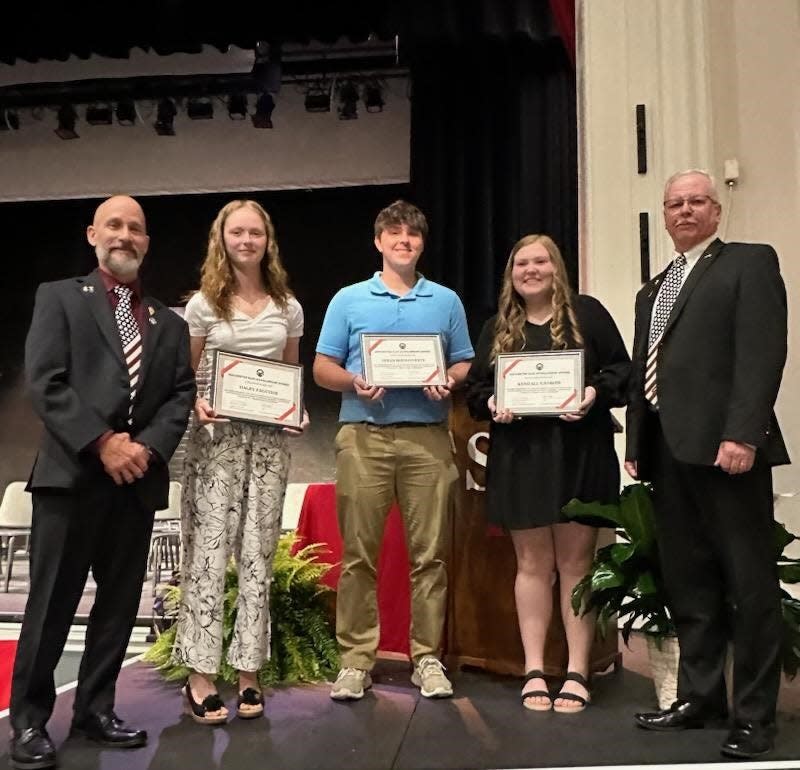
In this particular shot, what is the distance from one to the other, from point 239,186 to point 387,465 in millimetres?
4809

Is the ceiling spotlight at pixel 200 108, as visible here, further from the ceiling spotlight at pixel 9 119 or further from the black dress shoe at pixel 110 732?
the black dress shoe at pixel 110 732

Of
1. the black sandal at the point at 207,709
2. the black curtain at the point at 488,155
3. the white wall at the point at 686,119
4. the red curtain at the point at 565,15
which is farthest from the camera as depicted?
the black curtain at the point at 488,155

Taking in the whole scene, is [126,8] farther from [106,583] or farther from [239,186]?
[106,583]

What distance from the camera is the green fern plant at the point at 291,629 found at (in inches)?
121

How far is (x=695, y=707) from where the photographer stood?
7.84ft

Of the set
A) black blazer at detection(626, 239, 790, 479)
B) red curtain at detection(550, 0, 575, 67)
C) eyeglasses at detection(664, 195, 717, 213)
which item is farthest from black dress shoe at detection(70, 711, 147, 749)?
red curtain at detection(550, 0, 575, 67)

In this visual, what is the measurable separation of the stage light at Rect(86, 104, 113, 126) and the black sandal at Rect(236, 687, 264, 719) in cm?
571

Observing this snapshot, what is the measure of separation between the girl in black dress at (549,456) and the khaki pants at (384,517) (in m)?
0.19

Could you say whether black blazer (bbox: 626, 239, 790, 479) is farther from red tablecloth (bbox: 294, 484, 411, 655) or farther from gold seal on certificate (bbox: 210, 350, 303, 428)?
red tablecloth (bbox: 294, 484, 411, 655)

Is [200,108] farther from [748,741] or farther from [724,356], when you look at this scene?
[748,741]

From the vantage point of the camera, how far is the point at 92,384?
7.71ft

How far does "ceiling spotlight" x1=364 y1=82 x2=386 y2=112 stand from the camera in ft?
21.9

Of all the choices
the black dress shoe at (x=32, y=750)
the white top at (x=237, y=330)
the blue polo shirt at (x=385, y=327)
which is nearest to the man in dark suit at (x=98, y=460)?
the black dress shoe at (x=32, y=750)

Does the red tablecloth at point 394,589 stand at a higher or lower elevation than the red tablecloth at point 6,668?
higher
